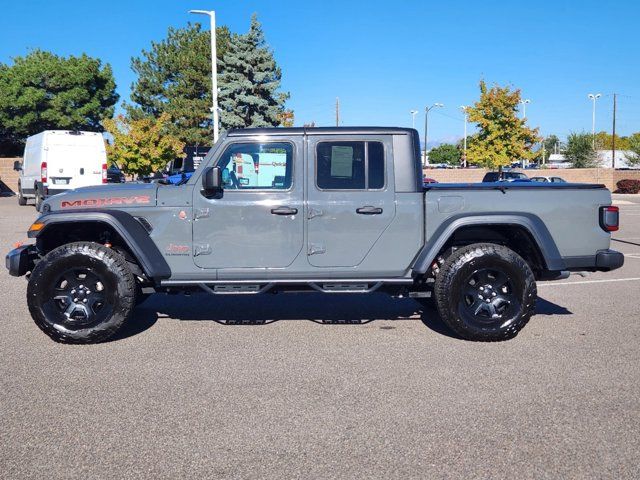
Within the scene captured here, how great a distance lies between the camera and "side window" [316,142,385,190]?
5910mm

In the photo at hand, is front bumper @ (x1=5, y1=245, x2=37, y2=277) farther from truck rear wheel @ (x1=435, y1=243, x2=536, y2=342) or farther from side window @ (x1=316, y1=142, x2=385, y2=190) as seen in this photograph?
truck rear wheel @ (x1=435, y1=243, x2=536, y2=342)

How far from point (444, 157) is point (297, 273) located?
128 m

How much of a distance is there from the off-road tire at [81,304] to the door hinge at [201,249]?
2.04ft

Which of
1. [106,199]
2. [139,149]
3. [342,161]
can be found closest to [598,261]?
[342,161]

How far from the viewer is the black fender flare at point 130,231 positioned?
560 centimetres

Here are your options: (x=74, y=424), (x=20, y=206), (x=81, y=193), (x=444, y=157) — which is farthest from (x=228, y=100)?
(x=444, y=157)

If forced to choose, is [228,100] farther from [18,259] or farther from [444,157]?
[444,157]

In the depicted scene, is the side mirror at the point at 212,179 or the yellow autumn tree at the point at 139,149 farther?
the yellow autumn tree at the point at 139,149

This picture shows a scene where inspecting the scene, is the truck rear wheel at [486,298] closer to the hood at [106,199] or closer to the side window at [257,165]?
the side window at [257,165]

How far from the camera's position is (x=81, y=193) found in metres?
5.94

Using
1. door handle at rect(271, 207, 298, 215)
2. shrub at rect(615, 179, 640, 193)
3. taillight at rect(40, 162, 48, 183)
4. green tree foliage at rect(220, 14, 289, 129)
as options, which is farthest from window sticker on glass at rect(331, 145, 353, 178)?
shrub at rect(615, 179, 640, 193)

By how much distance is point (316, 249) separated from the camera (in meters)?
5.82

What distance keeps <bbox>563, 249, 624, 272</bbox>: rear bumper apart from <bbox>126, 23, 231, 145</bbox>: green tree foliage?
38.7m

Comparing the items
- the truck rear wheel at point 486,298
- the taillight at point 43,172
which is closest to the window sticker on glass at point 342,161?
the truck rear wheel at point 486,298
